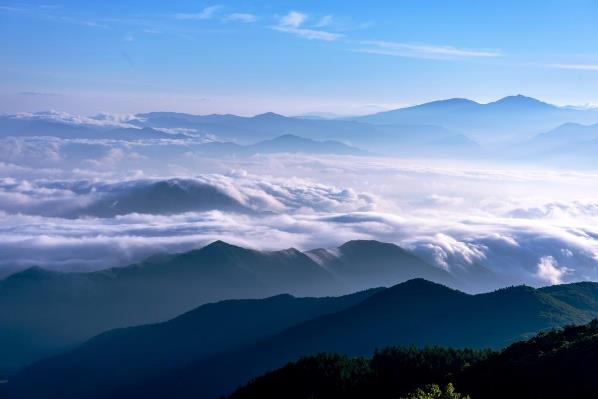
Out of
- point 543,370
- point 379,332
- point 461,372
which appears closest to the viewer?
point 543,370

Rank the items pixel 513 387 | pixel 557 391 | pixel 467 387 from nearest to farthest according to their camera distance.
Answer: pixel 557 391, pixel 513 387, pixel 467 387

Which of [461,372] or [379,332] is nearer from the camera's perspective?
[461,372]

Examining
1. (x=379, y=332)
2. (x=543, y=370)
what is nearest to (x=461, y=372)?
(x=543, y=370)

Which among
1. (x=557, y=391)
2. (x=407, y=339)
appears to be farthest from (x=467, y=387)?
(x=407, y=339)

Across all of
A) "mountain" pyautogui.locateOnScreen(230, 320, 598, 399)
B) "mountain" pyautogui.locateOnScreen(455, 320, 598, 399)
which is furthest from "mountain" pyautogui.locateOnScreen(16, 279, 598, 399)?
"mountain" pyautogui.locateOnScreen(455, 320, 598, 399)

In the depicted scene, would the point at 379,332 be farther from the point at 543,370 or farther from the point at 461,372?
the point at 543,370

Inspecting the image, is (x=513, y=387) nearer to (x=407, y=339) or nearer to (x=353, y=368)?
(x=353, y=368)
